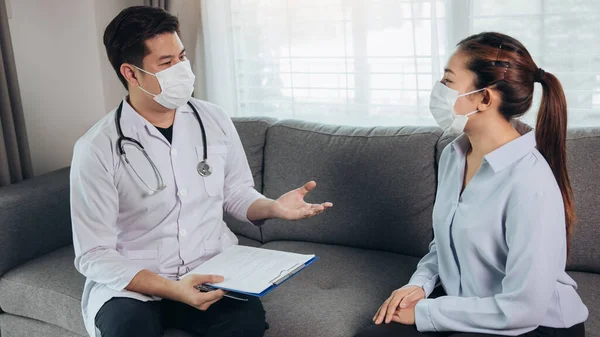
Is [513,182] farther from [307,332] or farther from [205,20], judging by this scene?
[205,20]

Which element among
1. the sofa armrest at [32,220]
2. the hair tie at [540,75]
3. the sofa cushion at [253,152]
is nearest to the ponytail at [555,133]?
the hair tie at [540,75]

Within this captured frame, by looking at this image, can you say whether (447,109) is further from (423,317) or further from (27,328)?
(27,328)

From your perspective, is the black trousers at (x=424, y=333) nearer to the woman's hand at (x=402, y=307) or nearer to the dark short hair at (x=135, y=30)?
the woman's hand at (x=402, y=307)

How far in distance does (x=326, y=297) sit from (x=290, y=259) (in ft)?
0.83

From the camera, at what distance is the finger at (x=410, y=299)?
66.5 inches

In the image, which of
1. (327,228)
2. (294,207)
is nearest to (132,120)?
(294,207)

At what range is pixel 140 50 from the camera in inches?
74.5

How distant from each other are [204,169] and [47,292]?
742 millimetres

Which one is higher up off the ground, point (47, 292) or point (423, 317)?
point (423, 317)

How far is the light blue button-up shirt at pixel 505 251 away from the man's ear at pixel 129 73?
94 cm

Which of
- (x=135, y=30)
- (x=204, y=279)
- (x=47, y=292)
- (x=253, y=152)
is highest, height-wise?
(x=135, y=30)

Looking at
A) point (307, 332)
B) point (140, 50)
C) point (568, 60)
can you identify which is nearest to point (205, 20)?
point (140, 50)

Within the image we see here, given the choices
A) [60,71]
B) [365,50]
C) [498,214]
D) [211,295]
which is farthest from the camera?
[60,71]

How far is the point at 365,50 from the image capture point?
9.39ft
